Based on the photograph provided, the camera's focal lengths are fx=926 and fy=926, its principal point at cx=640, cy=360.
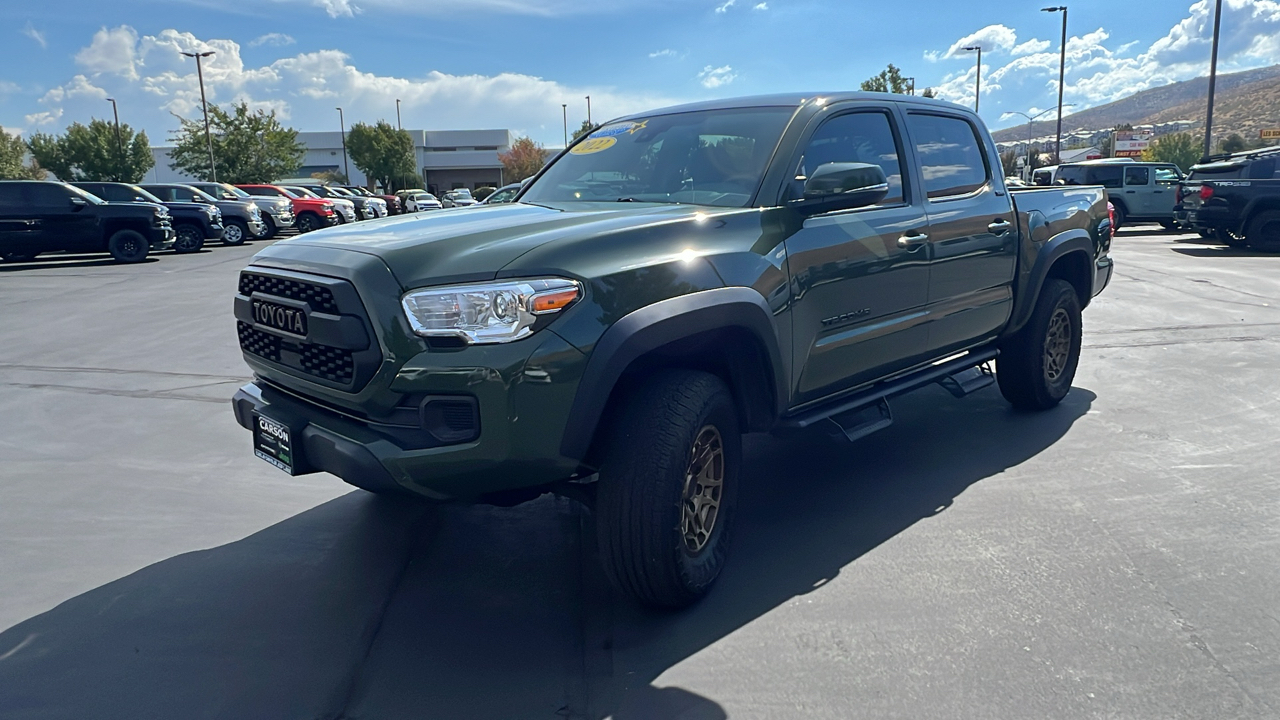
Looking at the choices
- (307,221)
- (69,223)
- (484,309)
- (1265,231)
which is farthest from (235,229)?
(484,309)

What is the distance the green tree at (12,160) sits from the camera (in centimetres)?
5350

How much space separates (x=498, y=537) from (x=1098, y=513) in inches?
107

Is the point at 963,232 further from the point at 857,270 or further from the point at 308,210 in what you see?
the point at 308,210

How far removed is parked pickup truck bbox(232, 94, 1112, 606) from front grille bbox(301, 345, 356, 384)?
0.03ft

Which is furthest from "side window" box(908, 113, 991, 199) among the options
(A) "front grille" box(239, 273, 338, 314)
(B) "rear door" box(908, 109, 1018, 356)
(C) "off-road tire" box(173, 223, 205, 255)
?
(C) "off-road tire" box(173, 223, 205, 255)

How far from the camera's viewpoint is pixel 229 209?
73.3ft

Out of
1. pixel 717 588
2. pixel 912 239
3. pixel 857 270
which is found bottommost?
pixel 717 588

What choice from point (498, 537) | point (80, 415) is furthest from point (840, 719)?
point (80, 415)

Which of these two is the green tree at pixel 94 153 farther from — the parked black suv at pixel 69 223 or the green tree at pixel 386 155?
the parked black suv at pixel 69 223

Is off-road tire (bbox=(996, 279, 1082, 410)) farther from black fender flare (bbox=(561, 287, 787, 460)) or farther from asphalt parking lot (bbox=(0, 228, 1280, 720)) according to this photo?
black fender flare (bbox=(561, 287, 787, 460))

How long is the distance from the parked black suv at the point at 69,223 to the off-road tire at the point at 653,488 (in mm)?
17259

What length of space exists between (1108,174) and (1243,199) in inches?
281

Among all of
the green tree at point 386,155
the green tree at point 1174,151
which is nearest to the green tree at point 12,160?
the green tree at point 386,155

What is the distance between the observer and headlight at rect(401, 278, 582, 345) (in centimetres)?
282
